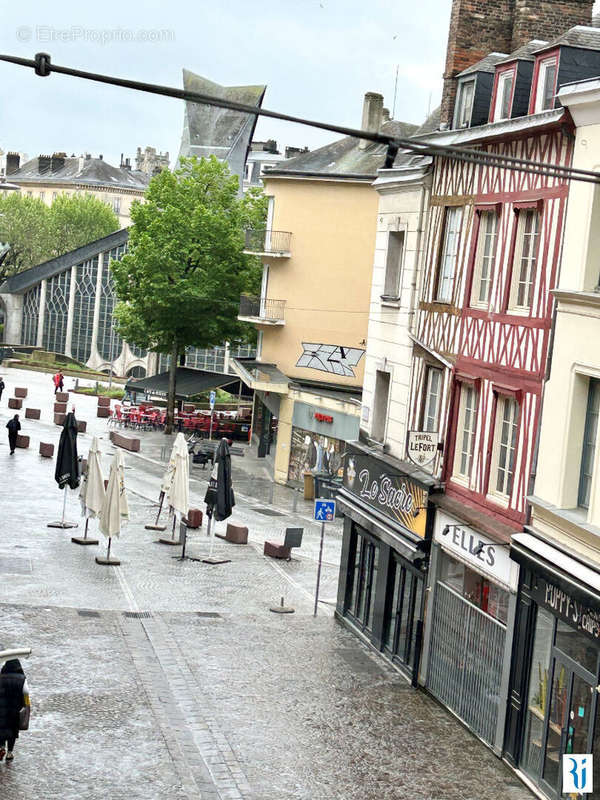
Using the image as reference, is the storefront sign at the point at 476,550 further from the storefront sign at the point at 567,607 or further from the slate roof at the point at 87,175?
the slate roof at the point at 87,175

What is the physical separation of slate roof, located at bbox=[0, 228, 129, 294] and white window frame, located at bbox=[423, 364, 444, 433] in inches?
2609

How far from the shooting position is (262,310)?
161 ft

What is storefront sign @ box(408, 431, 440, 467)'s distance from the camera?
2073 centimetres

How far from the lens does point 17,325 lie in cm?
9056

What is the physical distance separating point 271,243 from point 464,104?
27173mm

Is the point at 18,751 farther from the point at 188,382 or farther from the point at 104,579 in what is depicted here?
the point at 188,382

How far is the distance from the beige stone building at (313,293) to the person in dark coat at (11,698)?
28.2 metres

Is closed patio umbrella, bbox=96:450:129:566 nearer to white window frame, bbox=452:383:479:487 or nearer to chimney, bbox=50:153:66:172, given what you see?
white window frame, bbox=452:383:479:487

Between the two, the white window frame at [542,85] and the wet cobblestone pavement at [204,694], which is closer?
the wet cobblestone pavement at [204,694]

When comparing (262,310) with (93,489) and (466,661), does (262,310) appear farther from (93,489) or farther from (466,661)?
(466,661)

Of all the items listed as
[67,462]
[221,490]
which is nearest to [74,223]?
[67,462]

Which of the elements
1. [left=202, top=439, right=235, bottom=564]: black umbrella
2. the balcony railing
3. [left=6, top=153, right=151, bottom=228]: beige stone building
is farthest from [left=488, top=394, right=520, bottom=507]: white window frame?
[left=6, top=153, right=151, bottom=228]: beige stone building

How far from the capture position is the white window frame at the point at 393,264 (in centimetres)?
2439

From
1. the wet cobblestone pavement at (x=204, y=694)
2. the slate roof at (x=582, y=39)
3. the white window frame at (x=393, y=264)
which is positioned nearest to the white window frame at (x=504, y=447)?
the wet cobblestone pavement at (x=204, y=694)
